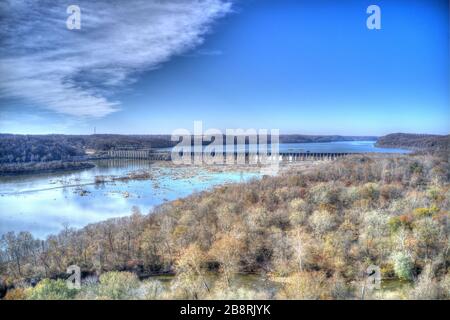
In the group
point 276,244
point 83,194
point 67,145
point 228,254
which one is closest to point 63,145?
point 67,145

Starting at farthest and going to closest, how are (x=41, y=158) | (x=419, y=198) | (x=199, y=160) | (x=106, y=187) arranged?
(x=199, y=160) → (x=41, y=158) → (x=106, y=187) → (x=419, y=198)

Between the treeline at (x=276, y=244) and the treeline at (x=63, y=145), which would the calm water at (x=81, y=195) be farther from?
the treeline at (x=276, y=244)

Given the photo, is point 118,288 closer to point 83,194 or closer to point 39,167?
point 83,194

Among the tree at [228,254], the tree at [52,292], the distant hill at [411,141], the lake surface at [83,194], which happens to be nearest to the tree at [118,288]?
the tree at [52,292]
